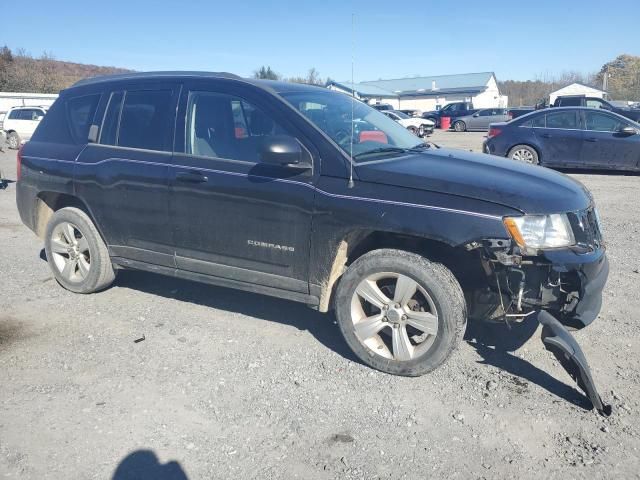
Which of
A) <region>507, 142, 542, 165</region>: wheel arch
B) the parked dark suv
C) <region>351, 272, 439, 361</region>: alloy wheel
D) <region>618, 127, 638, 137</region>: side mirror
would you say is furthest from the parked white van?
<region>351, 272, 439, 361</region>: alloy wheel

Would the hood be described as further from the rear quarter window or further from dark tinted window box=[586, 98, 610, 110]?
dark tinted window box=[586, 98, 610, 110]

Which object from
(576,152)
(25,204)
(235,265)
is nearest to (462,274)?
(235,265)

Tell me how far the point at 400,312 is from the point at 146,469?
69.0 inches

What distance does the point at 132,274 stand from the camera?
585 centimetres

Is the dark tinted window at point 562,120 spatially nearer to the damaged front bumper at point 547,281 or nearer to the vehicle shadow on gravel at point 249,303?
the vehicle shadow on gravel at point 249,303

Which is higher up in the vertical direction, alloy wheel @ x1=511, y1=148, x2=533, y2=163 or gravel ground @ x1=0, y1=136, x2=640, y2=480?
alloy wheel @ x1=511, y1=148, x2=533, y2=163

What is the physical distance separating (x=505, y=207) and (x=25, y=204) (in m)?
4.48

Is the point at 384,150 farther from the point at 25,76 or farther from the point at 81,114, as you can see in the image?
the point at 25,76

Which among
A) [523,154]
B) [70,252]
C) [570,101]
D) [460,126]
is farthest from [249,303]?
[460,126]

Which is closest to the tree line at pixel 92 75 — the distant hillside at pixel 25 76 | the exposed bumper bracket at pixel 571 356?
the distant hillside at pixel 25 76

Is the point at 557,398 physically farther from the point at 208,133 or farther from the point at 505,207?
the point at 208,133

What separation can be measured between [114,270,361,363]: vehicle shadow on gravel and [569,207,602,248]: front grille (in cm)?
167

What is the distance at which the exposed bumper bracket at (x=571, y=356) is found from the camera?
3215 millimetres

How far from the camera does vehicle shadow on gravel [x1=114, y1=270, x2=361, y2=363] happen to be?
437cm
